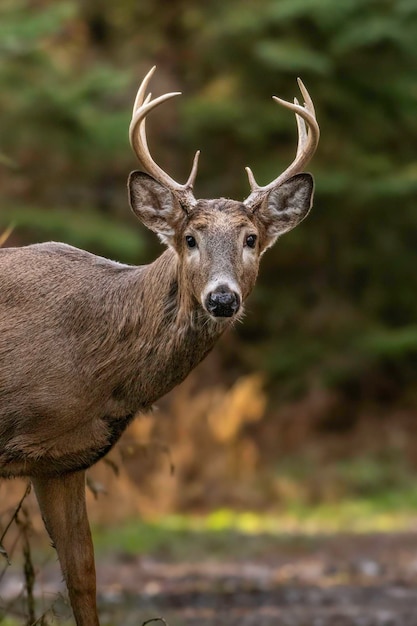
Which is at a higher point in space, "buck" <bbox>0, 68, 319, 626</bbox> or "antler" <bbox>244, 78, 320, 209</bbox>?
"antler" <bbox>244, 78, 320, 209</bbox>

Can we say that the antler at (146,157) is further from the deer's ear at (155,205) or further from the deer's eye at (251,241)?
the deer's eye at (251,241)

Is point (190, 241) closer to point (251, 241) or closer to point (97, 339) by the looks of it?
point (251, 241)

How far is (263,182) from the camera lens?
17.5 metres

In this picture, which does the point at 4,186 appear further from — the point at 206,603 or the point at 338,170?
the point at 206,603

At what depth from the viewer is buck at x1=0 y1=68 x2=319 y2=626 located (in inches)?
253

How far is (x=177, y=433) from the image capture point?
15.5 metres

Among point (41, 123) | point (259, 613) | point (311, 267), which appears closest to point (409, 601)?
point (259, 613)

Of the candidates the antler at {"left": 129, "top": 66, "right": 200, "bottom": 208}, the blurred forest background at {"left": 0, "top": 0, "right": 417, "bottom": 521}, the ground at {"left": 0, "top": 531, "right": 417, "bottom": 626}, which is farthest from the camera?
the blurred forest background at {"left": 0, "top": 0, "right": 417, "bottom": 521}

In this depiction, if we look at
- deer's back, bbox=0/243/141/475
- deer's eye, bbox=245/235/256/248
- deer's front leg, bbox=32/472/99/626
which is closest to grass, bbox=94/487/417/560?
deer's front leg, bbox=32/472/99/626

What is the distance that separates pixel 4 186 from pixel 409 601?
8519mm

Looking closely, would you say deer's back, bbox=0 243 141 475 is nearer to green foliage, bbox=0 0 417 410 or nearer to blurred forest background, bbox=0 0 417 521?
blurred forest background, bbox=0 0 417 521

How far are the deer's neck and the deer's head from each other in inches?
4.9

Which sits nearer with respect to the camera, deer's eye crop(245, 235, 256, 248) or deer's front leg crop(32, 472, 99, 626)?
deer's eye crop(245, 235, 256, 248)

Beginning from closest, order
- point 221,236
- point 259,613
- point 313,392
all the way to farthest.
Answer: point 221,236 < point 259,613 < point 313,392
